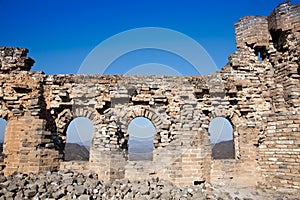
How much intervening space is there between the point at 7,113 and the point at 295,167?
1051 centimetres

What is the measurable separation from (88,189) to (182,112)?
452 centimetres

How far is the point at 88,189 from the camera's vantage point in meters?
6.91

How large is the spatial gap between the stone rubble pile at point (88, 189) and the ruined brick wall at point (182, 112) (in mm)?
668

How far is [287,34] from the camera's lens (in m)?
9.65

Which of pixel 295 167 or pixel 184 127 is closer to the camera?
pixel 295 167

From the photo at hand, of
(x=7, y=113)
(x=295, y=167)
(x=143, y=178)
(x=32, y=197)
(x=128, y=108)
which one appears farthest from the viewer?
(x=128, y=108)

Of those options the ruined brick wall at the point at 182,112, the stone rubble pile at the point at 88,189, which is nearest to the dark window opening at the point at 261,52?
the ruined brick wall at the point at 182,112

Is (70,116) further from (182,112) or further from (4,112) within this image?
(182,112)

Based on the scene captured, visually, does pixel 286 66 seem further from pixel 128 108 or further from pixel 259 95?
pixel 128 108

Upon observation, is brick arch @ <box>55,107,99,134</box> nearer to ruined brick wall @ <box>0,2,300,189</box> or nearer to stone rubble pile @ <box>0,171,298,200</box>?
ruined brick wall @ <box>0,2,300,189</box>

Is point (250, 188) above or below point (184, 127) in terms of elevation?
below

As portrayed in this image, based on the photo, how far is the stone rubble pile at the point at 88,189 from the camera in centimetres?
→ 647

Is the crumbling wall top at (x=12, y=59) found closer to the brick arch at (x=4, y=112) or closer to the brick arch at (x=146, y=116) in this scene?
the brick arch at (x=4, y=112)

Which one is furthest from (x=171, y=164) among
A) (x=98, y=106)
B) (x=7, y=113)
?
(x=7, y=113)
